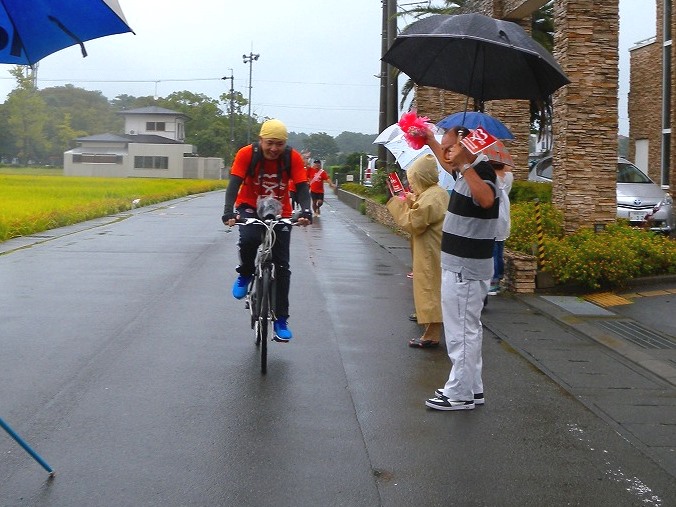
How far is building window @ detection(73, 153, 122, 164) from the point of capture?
286ft

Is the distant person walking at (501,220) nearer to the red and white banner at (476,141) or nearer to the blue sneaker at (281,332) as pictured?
the red and white banner at (476,141)

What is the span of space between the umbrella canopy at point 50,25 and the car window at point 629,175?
15649 millimetres

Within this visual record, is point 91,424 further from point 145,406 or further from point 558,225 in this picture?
point 558,225

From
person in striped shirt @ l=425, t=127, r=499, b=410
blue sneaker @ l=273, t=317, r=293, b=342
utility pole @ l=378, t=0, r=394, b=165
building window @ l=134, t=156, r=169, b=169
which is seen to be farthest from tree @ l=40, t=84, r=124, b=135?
person in striped shirt @ l=425, t=127, r=499, b=410

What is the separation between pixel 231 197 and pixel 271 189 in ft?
1.26

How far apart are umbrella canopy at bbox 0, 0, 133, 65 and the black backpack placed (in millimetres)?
2731

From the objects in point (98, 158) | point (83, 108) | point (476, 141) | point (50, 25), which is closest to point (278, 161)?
point (476, 141)

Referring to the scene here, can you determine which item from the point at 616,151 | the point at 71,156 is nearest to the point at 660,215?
the point at 616,151

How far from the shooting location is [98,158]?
88312 mm

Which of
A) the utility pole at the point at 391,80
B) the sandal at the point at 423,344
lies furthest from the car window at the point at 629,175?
the utility pole at the point at 391,80

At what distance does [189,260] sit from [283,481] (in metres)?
10.7

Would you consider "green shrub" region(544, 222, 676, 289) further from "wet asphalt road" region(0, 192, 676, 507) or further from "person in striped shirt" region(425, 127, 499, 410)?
"person in striped shirt" region(425, 127, 499, 410)

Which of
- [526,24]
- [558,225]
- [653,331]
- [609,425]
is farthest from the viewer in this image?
[526,24]

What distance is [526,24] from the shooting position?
19.6 metres
